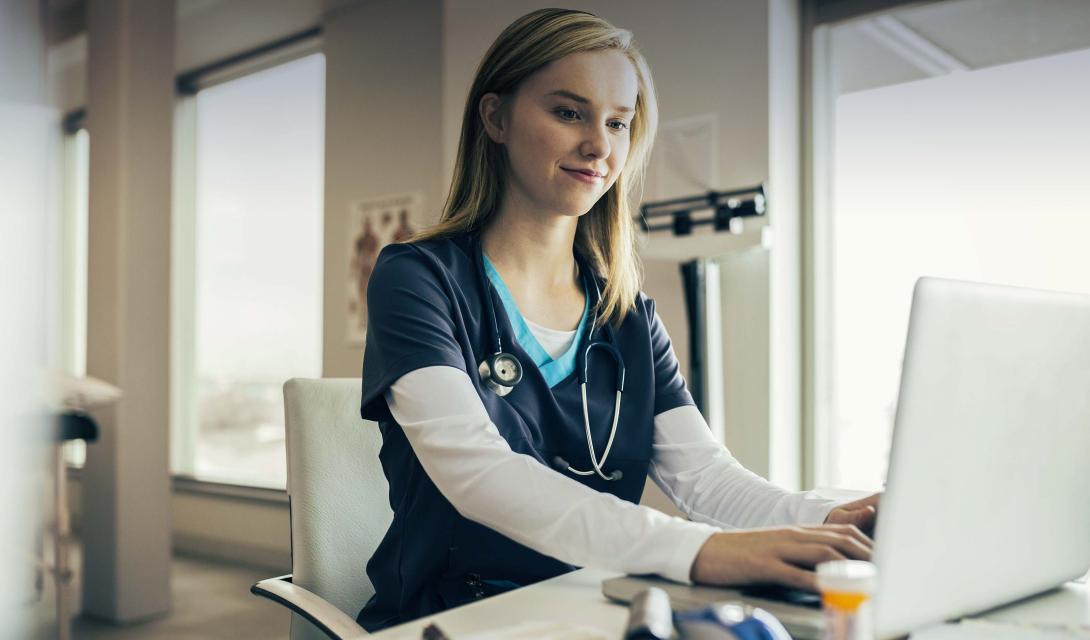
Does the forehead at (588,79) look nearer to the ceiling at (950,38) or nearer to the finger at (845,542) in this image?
the finger at (845,542)

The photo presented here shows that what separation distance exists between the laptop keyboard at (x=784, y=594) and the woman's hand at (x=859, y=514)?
234mm

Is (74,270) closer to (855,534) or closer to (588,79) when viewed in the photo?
(588,79)

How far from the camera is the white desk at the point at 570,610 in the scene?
74 cm

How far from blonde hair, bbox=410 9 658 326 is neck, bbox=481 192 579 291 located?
3 centimetres

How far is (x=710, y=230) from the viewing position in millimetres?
2955

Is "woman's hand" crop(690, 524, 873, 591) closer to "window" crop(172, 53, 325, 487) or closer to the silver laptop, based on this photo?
the silver laptop

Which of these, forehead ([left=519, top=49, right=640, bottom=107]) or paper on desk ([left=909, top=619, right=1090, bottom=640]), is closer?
paper on desk ([left=909, top=619, right=1090, bottom=640])

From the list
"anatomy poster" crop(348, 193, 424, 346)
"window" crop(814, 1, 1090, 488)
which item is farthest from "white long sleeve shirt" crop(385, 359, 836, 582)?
"anatomy poster" crop(348, 193, 424, 346)

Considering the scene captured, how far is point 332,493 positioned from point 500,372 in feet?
1.07

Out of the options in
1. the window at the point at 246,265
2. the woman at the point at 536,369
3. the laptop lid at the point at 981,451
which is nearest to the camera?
the laptop lid at the point at 981,451

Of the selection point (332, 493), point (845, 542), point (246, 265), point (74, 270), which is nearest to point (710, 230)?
point (332, 493)

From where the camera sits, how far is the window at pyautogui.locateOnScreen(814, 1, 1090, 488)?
2.80 m

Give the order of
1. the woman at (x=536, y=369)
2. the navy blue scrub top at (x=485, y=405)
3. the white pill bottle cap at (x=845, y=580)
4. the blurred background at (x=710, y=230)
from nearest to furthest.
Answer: the white pill bottle cap at (x=845, y=580) < the woman at (x=536, y=369) < the navy blue scrub top at (x=485, y=405) < the blurred background at (x=710, y=230)

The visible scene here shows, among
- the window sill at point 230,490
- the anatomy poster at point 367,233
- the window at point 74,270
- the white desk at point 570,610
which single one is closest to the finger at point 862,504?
the white desk at point 570,610
